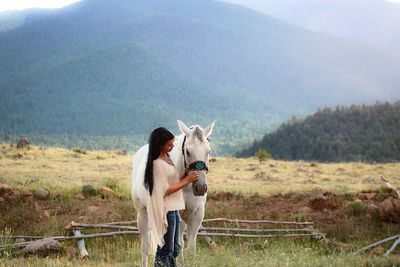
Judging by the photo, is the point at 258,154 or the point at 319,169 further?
the point at 258,154

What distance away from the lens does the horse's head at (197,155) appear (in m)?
7.06

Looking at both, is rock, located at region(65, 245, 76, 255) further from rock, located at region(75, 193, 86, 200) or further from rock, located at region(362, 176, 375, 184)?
rock, located at region(362, 176, 375, 184)

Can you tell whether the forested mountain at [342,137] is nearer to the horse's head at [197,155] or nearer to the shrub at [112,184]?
the shrub at [112,184]

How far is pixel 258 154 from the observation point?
3991cm

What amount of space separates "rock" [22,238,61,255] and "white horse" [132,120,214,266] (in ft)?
10.7

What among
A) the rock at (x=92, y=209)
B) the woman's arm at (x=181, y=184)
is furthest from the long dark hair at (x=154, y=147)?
the rock at (x=92, y=209)

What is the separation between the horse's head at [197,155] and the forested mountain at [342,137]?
211 ft

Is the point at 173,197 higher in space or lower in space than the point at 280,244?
higher

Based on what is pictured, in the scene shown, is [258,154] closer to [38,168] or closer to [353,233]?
[38,168]

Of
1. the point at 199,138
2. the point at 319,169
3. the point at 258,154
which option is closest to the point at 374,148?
the point at 258,154

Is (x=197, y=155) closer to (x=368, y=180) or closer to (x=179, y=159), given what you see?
(x=179, y=159)

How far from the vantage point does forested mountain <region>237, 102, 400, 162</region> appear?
74875 millimetres

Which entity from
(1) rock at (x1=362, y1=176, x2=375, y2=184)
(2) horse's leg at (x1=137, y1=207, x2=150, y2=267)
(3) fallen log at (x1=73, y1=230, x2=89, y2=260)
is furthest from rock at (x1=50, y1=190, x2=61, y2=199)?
(1) rock at (x1=362, y1=176, x2=375, y2=184)

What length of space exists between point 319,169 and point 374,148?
46552mm
